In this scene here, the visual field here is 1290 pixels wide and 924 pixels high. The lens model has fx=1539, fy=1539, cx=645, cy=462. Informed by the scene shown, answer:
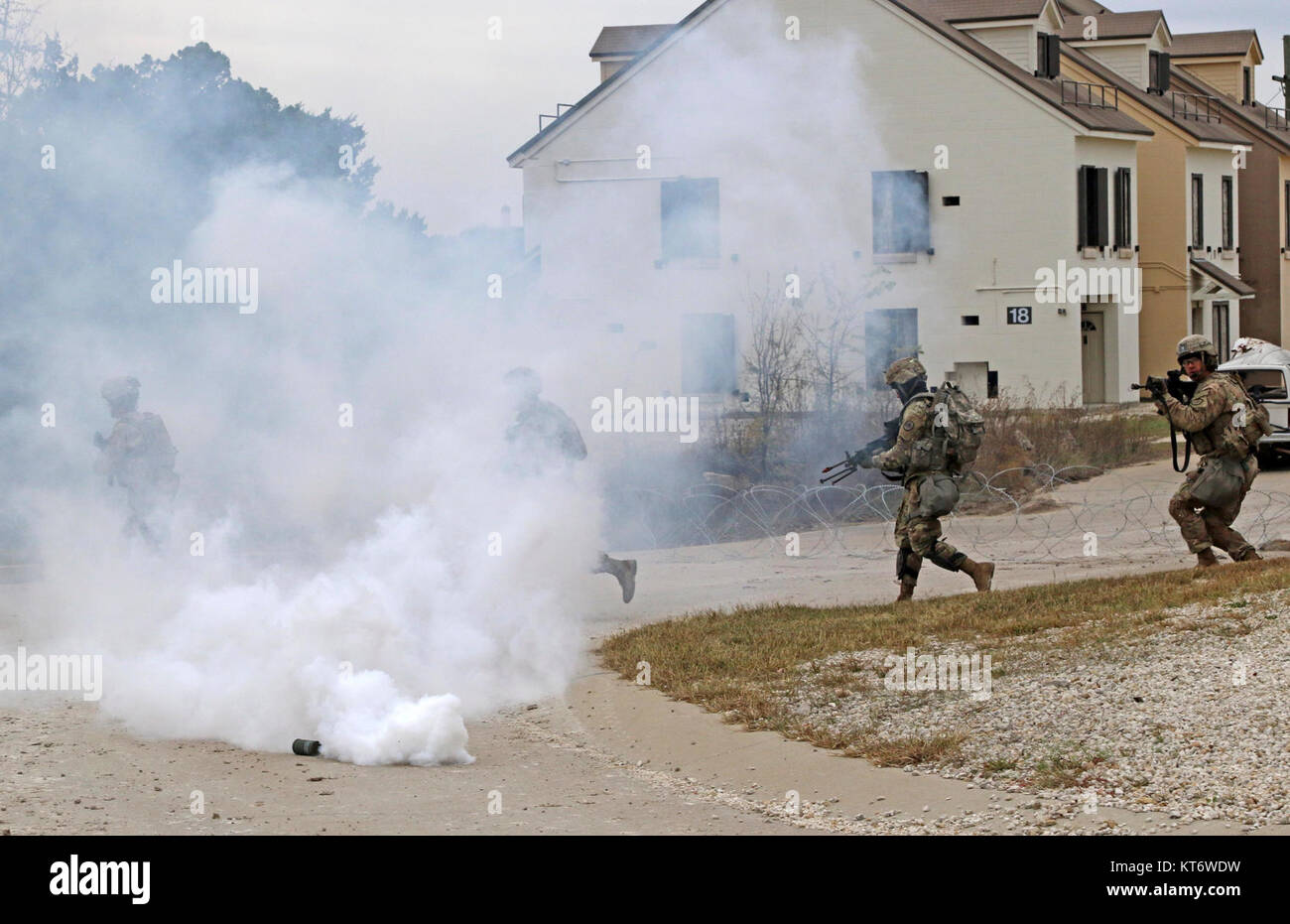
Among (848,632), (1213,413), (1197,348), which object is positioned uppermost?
(1197,348)

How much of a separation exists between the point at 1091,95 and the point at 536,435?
25715mm

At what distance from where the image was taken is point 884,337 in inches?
1075

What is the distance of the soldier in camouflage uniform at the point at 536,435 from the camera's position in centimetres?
1173

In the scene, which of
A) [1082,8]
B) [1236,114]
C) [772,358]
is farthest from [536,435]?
[1236,114]

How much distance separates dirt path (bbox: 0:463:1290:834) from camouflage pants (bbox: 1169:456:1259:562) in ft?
16.4

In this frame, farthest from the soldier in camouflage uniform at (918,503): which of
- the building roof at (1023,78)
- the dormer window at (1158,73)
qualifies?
the dormer window at (1158,73)

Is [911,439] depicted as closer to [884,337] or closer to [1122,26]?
[884,337]

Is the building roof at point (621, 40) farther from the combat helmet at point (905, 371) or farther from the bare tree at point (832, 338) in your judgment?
the combat helmet at point (905, 371)

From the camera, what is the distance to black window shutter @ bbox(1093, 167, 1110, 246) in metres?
32.9

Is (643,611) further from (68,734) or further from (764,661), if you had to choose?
(68,734)

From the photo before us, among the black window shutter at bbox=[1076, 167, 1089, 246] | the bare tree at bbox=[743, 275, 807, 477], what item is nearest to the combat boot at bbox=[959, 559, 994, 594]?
the bare tree at bbox=[743, 275, 807, 477]

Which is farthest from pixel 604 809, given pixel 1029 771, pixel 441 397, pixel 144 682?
pixel 441 397

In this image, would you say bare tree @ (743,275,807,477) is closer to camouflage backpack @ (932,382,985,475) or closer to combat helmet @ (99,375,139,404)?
camouflage backpack @ (932,382,985,475)
